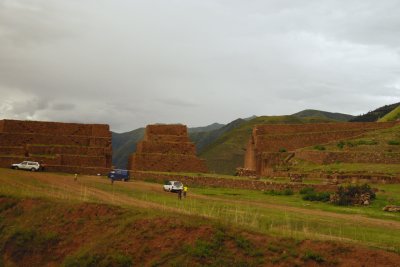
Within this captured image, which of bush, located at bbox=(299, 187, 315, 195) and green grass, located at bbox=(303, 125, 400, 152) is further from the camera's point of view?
green grass, located at bbox=(303, 125, 400, 152)

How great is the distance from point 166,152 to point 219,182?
35.2 feet

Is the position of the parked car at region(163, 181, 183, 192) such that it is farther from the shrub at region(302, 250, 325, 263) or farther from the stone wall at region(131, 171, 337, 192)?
Result: the shrub at region(302, 250, 325, 263)

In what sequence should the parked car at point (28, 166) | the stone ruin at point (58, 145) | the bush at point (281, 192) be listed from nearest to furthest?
the bush at point (281, 192), the parked car at point (28, 166), the stone ruin at point (58, 145)

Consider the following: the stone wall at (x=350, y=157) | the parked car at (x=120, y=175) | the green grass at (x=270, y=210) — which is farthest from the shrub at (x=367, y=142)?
the parked car at (x=120, y=175)

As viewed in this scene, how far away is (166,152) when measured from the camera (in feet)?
166

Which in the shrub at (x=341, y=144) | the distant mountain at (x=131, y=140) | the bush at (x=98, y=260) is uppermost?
the distant mountain at (x=131, y=140)

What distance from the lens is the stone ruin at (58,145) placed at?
45406 millimetres

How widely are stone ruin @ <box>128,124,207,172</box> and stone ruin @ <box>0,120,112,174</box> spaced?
324 cm

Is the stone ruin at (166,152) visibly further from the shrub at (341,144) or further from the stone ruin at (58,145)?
the shrub at (341,144)

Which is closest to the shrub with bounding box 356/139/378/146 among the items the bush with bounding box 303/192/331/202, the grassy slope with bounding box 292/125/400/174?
the grassy slope with bounding box 292/125/400/174

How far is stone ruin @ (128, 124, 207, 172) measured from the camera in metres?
49.2

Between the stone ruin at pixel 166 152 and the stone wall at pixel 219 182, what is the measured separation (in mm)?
4263

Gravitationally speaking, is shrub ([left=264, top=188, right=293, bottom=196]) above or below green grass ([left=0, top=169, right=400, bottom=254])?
above

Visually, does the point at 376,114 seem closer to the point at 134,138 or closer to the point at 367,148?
the point at 367,148
